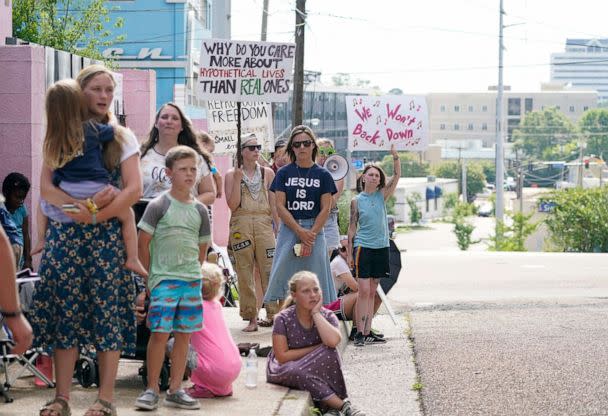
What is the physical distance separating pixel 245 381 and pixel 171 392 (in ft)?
4.16

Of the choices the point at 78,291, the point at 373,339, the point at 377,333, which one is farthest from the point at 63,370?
the point at 377,333

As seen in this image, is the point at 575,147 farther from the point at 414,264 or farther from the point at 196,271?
the point at 196,271

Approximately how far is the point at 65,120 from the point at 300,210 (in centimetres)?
399

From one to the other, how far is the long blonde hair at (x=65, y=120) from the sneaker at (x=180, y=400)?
1682 mm

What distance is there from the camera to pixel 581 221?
4616 cm

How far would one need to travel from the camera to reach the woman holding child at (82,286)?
22.0 ft

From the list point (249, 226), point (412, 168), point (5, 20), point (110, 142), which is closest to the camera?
point (110, 142)

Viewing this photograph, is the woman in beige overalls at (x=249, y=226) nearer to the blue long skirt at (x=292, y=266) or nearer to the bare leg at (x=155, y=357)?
the blue long skirt at (x=292, y=266)

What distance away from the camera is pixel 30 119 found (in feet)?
36.3

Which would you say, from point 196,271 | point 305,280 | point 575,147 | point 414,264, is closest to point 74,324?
point 196,271

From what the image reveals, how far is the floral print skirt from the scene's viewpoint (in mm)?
6699

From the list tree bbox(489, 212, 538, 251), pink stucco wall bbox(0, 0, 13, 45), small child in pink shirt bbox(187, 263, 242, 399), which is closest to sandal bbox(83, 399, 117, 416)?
small child in pink shirt bbox(187, 263, 242, 399)

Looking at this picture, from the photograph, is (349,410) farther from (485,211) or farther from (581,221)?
(485,211)

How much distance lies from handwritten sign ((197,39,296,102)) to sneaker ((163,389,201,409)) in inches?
230
